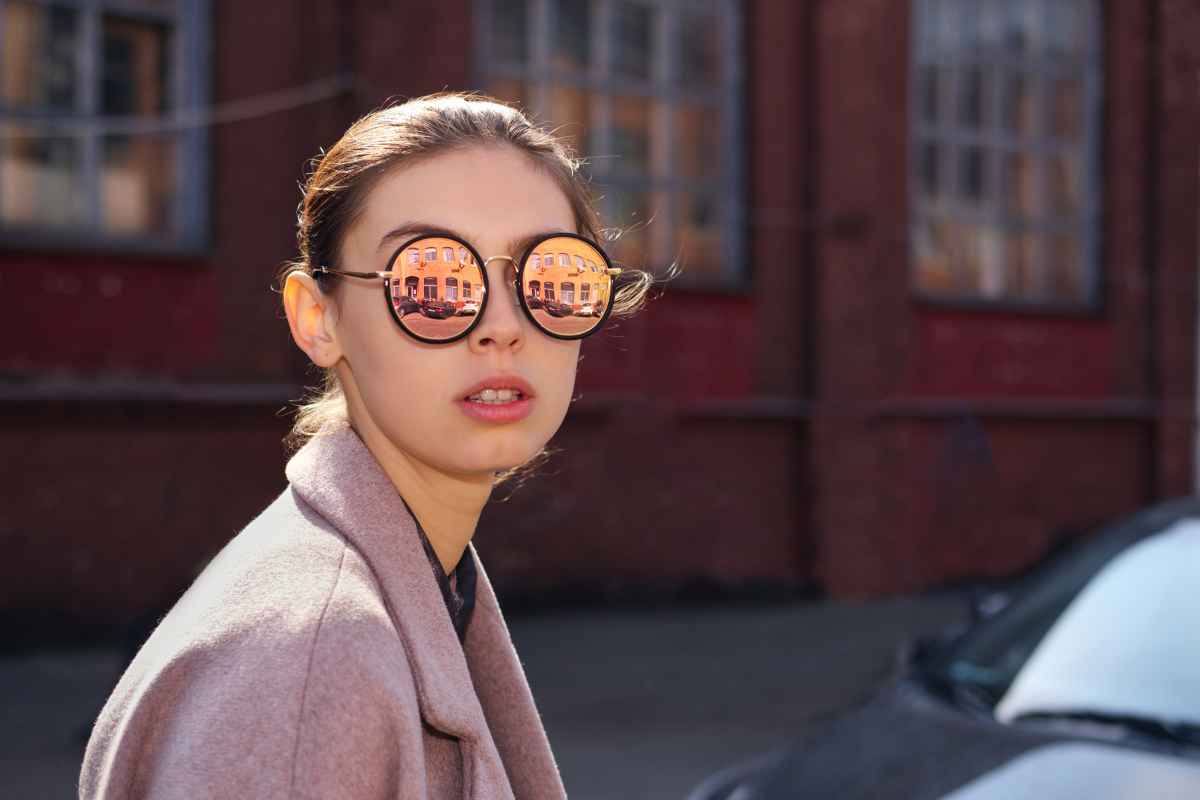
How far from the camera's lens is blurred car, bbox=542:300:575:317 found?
136cm

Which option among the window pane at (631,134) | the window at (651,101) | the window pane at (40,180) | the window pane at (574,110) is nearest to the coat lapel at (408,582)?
the window pane at (40,180)

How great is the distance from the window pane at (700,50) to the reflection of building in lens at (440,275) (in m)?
9.49

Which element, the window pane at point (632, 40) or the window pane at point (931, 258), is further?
the window pane at point (931, 258)

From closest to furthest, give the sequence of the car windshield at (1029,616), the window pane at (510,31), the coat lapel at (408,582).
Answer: the coat lapel at (408,582) < the car windshield at (1029,616) < the window pane at (510,31)

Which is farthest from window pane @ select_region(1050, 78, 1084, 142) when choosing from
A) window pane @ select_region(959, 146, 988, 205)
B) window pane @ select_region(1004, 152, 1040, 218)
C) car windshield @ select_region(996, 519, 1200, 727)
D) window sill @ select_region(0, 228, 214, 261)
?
car windshield @ select_region(996, 519, 1200, 727)

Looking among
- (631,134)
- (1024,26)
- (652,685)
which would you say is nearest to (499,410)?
(652,685)

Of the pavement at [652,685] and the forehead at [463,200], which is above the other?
the forehead at [463,200]

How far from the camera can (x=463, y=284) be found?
1314mm

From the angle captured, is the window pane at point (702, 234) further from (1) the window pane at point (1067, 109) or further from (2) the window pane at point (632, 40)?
(1) the window pane at point (1067, 109)

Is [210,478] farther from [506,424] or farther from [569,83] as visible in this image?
[506,424]

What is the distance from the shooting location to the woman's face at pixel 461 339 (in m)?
1.32

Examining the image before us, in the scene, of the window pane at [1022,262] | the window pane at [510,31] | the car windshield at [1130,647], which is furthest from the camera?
the window pane at [1022,262]

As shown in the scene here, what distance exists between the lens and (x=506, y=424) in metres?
1.36

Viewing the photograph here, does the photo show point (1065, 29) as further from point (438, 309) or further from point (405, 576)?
point (405, 576)
